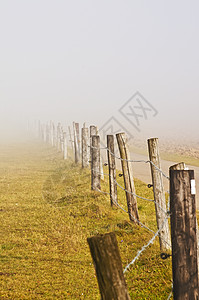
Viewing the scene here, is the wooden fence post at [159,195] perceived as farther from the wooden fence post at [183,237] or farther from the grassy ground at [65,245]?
the wooden fence post at [183,237]

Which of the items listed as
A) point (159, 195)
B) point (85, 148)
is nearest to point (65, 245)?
point (159, 195)

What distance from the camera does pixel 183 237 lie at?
10.0 ft

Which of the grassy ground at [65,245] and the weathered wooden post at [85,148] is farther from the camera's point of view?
the weathered wooden post at [85,148]

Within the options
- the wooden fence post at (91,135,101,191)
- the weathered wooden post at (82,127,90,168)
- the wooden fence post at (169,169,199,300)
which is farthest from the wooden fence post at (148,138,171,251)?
the weathered wooden post at (82,127,90,168)

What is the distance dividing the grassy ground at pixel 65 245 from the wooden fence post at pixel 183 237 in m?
1.48

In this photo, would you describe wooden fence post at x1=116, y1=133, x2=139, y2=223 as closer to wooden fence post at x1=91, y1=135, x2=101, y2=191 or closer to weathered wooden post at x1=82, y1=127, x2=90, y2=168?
wooden fence post at x1=91, y1=135, x2=101, y2=191

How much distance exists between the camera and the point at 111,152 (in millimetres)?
8820

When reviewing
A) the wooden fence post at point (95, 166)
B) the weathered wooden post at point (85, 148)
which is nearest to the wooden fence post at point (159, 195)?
the wooden fence post at point (95, 166)

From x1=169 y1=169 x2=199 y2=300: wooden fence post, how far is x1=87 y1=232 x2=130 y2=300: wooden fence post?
922 millimetres

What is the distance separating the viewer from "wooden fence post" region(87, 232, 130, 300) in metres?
2.30

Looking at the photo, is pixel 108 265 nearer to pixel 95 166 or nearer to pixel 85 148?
pixel 95 166

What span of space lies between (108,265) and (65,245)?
15.2 ft

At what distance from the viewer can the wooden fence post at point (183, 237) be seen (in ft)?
9.84

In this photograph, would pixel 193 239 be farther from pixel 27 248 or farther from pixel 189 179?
pixel 27 248
